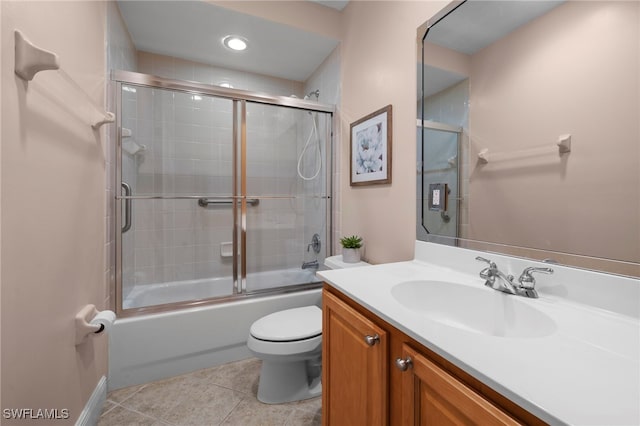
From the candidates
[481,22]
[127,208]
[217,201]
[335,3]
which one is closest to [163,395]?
[127,208]

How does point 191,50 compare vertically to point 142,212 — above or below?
above

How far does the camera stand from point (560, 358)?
50 centimetres

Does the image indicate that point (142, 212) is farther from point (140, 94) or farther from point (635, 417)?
point (635, 417)

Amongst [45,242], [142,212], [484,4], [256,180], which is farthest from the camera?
[256,180]

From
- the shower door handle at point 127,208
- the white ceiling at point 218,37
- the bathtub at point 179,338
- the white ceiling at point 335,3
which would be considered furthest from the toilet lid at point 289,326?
the white ceiling at point 335,3

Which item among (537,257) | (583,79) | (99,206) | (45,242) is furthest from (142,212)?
(583,79)

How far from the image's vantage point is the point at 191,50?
Result: 2.30m

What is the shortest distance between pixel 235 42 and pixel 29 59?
1.72 meters

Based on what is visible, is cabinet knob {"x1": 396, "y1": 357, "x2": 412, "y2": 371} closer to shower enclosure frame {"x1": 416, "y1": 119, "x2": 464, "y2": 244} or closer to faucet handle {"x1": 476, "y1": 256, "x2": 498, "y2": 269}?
faucet handle {"x1": 476, "y1": 256, "x2": 498, "y2": 269}

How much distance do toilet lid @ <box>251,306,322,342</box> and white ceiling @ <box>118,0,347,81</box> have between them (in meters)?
2.02

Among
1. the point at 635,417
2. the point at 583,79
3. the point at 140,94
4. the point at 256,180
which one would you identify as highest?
the point at 140,94

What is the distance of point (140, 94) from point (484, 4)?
196 cm

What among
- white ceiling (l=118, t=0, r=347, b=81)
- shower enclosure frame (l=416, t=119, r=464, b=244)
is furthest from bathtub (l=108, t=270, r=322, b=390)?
white ceiling (l=118, t=0, r=347, b=81)

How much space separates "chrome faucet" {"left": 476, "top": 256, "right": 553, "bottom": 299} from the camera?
83cm
